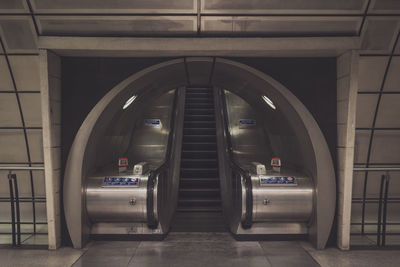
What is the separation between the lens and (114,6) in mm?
3354

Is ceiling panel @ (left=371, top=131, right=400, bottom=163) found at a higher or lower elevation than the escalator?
higher

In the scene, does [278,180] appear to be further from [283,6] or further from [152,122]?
[152,122]

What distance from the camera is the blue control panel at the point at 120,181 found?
4238 mm

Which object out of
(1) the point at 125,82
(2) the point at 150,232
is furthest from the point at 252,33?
(2) the point at 150,232

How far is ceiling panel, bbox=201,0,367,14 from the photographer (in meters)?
3.31

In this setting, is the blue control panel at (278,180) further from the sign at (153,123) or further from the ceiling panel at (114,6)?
the sign at (153,123)

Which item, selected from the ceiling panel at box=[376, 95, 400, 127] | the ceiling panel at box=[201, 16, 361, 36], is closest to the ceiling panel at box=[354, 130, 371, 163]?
the ceiling panel at box=[376, 95, 400, 127]

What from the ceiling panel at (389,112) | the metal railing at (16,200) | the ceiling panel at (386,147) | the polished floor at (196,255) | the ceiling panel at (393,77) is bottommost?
the polished floor at (196,255)

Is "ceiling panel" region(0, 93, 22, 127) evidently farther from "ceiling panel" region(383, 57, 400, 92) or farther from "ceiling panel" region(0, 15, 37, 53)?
"ceiling panel" region(383, 57, 400, 92)

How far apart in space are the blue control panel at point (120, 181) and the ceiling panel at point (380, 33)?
3.55 meters

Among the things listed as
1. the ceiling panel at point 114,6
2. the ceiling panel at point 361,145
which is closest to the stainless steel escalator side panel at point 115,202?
the ceiling panel at point 114,6

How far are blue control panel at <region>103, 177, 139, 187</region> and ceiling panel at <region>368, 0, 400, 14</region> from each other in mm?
3706

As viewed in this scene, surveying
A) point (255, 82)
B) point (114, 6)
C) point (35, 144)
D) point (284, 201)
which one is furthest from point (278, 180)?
point (35, 144)

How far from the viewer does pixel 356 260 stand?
3672 millimetres
